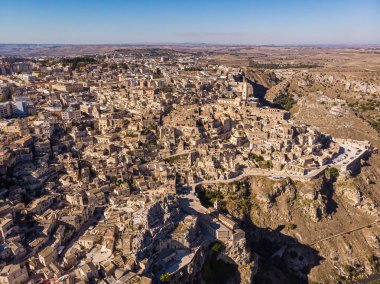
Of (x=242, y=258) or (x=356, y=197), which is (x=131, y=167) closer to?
(x=242, y=258)

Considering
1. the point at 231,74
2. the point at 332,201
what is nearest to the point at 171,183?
the point at 332,201

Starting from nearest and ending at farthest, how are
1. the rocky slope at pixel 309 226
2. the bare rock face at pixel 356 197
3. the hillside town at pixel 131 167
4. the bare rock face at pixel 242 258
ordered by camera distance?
1. the hillside town at pixel 131 167
2. the bare rock face at pixel 242 258
3. the rocky slope at pixel 309 226
4. the bare rock face at pixel 356 197

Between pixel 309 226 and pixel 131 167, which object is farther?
pixel 131 167

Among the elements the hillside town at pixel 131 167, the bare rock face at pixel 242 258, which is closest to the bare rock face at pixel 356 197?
the hillside town at pixel 131 167

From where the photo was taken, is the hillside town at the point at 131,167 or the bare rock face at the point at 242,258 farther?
the bare rock face at the point at 242,258

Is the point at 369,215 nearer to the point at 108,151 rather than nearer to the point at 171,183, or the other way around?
the point at 171,183

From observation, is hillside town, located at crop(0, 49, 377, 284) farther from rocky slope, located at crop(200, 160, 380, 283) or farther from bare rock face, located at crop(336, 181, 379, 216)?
rocky slope, located at crop(200, 160, 380, 283)

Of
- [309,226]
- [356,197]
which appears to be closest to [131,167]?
[309,226]

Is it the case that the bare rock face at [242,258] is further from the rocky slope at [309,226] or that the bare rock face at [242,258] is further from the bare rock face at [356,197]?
the bare rock face at [356,197]
